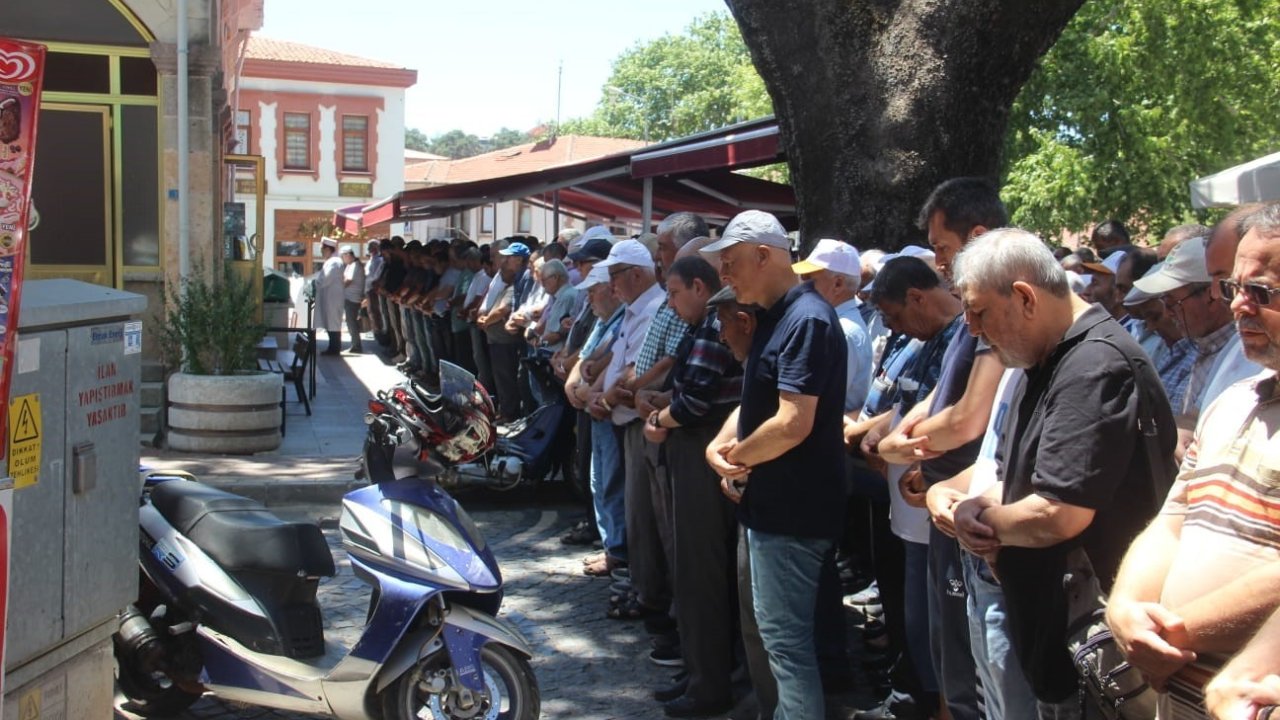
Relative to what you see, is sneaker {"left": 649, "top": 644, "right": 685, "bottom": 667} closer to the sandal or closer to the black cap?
the sandal

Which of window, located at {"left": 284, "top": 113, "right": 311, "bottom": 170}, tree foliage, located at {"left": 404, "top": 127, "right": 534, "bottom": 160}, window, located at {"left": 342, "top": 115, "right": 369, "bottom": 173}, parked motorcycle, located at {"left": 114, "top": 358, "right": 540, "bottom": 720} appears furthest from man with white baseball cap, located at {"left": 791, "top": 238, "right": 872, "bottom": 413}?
tree foliage, located at {"left": 404, "top": 127, "right": 534, "bottom": 160}

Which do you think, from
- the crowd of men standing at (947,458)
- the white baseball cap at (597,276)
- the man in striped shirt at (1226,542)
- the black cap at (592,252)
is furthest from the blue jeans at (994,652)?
the black cap at (592,252)

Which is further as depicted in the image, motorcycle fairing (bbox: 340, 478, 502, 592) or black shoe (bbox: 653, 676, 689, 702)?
black shoe (bbox: 653, 676, 689, 702)

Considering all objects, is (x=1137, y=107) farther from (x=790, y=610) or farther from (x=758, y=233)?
(x=790, y=610)

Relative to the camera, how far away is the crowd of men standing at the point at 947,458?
8.49 feet

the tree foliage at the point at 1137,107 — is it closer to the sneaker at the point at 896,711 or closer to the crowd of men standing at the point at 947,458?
the crowd of men standing at the point at 947,458

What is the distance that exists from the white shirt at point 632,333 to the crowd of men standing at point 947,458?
18 mm

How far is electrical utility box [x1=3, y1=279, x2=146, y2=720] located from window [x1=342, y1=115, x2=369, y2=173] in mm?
48264

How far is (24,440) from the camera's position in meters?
3.76

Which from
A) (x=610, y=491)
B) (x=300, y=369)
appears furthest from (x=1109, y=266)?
(x=300, y=369)

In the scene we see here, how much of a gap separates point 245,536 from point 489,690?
120cm

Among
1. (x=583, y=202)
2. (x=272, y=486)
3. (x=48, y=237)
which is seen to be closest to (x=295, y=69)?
(x=583, y=202)

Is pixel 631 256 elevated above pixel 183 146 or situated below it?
below

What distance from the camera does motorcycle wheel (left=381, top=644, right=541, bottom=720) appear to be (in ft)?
15.2
